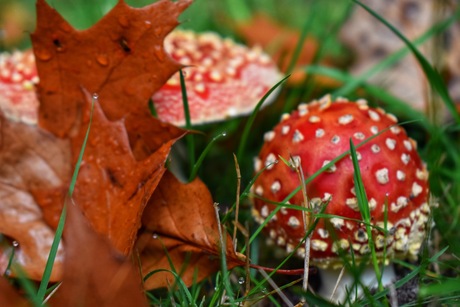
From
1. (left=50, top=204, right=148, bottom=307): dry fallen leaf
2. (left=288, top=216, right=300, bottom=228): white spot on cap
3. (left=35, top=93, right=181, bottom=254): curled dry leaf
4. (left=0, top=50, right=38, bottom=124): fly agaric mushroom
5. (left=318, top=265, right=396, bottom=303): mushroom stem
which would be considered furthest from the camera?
(left=0, top=50, right=38, bottom=124): fly agaric mushroom

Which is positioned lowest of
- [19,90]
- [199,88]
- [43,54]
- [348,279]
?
[348,279]

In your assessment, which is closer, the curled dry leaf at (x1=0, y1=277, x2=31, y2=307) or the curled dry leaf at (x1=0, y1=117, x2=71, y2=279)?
the curled dry leaf at (x1=0, y1=277, x2=31, y2=307)

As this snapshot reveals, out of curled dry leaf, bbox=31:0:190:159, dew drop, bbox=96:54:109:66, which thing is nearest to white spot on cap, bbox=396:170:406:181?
curled dry leaf, bbox=31:0:190:159

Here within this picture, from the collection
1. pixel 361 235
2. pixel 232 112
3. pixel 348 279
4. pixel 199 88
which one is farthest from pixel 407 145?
pixel 199 88

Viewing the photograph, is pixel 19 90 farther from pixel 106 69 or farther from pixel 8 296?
pixel 8 296

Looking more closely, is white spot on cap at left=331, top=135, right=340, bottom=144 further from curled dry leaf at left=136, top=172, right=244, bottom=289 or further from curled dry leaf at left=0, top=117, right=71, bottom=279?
curled dry leaf at left=0, top=117, right=71, bottom=279

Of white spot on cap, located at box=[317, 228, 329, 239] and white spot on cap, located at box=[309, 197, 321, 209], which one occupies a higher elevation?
white spot on cap, located at box=[309, 197, 321, 209]

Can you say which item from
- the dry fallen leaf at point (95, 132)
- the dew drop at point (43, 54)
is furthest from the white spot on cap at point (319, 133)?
the dew drop at point (43, 54)
